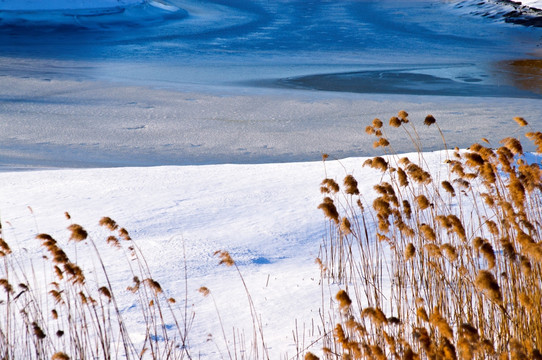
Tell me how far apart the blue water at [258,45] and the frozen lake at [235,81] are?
0.04 metres

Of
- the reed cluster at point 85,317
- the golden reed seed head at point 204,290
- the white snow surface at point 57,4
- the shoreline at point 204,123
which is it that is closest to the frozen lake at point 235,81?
the shoreline at point 204,123

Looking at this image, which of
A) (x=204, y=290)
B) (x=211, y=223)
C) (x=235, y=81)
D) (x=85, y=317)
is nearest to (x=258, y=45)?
(x=235, y=81)

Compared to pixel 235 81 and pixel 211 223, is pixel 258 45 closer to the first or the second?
pixel 235 81

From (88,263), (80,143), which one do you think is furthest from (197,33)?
(88,263)

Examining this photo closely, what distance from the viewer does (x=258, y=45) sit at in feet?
48.5

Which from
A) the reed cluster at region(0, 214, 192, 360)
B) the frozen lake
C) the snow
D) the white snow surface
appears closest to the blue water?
the frozen lake

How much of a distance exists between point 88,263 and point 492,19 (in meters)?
19.0

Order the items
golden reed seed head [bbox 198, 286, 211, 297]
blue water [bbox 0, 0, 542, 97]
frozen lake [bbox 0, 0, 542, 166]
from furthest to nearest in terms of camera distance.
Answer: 1. blue water [bbox 0, 0, 542, 97]
2. frozen lake [bbox 0, 0, 542, 166]
3. golden reed seed head [bbox 198, 286, 211, 297]

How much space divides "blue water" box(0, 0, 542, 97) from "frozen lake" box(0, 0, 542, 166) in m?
0.04

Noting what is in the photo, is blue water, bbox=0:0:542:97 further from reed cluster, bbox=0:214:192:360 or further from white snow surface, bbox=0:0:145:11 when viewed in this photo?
reed cluster, bbox=0:214:192:360

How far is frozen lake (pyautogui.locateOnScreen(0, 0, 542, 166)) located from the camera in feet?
22.8

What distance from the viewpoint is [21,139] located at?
270 inches

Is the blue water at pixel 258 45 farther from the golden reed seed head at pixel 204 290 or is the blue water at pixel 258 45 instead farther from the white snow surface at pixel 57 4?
the golden reed seed head at pixel 204 290

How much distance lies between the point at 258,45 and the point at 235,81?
4.38 m
